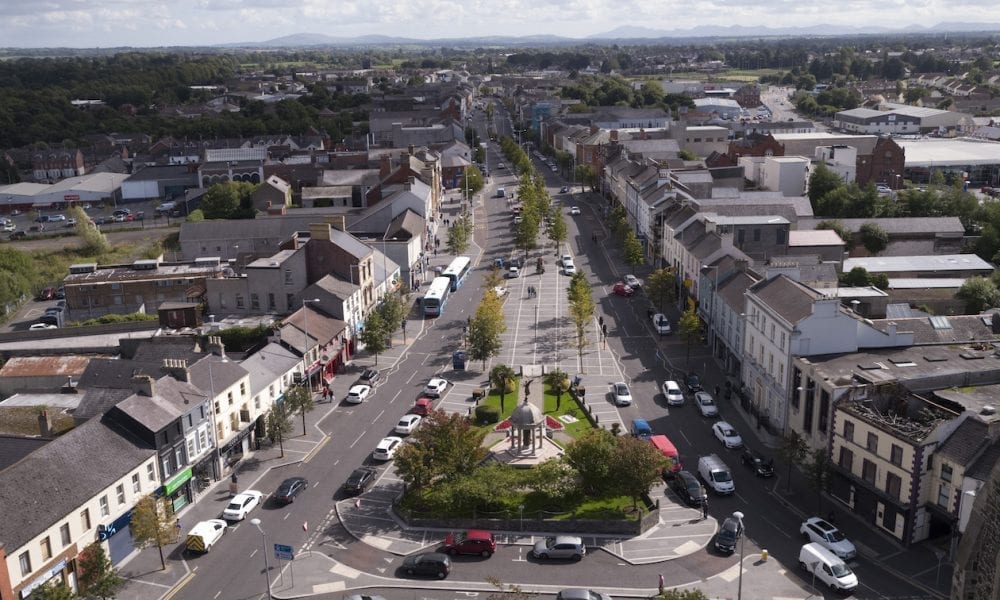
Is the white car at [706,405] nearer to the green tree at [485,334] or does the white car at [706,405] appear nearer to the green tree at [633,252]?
the green tree at [485,334]

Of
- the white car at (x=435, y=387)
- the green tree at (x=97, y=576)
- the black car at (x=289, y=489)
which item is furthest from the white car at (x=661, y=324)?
the green tree at (x=97, y=576)

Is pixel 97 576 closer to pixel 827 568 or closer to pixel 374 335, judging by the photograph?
pixel 374 335

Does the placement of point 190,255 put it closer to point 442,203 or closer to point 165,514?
point 442,203

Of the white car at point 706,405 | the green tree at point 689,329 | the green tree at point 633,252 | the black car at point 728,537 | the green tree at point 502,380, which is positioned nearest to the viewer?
the black car at point 728,537

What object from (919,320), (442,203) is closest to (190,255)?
(442,203)

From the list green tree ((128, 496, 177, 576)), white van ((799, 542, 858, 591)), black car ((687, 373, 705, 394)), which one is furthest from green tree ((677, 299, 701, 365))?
green tree ((128, 496, 177, 576))

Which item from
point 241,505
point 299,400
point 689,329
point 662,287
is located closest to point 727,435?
point 689,329
